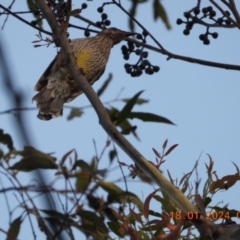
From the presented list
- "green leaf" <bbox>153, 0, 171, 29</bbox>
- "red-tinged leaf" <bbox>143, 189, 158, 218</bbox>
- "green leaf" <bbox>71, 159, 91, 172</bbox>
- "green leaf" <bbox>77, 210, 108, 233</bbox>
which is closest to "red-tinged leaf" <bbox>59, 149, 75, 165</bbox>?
"green leaf" <bbox>71, 159, 91, 172</bbox>

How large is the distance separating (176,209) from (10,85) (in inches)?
41.9

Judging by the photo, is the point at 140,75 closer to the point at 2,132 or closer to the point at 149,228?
the point at 2,132

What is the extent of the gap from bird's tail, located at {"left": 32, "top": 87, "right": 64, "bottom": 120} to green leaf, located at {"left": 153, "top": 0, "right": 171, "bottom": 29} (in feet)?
2.31

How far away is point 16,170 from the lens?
248 cm

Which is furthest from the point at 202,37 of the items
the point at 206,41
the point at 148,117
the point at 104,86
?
the point at 104,86

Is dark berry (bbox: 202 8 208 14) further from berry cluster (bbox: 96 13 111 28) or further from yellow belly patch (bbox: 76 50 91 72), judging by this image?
yellow belly patch (bbox: 76 50 91 72)

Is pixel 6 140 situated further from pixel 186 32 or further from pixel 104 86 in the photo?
pixel 186 32

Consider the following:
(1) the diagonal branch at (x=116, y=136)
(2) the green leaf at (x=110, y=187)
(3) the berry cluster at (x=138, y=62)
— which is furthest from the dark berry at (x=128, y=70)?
(1) the diagonal branch at (x=116, y=136)

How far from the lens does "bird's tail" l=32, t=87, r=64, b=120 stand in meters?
3.04

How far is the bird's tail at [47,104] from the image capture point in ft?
9.97

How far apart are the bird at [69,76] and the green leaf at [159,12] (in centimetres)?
25

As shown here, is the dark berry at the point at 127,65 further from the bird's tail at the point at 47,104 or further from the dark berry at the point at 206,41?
the bird's tail at the point at 47,104

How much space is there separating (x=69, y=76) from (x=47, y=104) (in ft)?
0.94

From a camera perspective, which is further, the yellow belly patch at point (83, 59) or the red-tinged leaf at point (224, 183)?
the yellow belly patch at point (83, 59)
